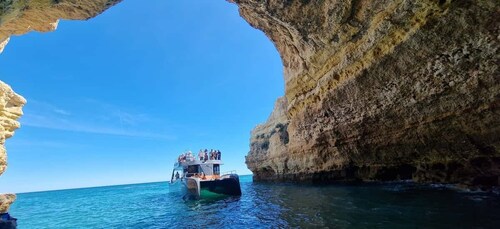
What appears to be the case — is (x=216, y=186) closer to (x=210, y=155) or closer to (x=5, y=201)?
(x=210, y=155)

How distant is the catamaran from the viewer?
794 inches

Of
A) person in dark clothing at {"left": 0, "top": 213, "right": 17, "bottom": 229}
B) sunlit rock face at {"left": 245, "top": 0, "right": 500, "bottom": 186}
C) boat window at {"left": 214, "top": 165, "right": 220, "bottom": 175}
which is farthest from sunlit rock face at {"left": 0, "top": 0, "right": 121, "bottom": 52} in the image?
boat window at {"left": 214, "top": 165, "right": 220, "bottom": 175}

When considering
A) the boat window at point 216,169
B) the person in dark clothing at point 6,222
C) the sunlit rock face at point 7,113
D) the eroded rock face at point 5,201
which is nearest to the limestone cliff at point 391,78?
the person in dark clothing at point 6,222

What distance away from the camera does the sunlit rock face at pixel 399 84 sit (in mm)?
12047

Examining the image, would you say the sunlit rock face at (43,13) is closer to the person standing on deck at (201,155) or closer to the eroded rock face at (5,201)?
the eroded rock face at (5,201)

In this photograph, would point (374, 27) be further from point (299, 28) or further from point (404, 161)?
point (404, 161)

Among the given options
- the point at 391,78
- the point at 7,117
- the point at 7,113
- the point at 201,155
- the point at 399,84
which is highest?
the point at 391,78

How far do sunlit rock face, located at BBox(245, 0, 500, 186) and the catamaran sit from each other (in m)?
8.08

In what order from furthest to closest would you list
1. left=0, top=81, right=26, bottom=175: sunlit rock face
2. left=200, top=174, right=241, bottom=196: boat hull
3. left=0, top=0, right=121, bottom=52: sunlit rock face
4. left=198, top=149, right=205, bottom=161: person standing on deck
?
left=198, top=149, right=205, bottom=161: person standing on deck < left=200, top=174, right=241, bottom=196: boat hull < left=0, top=81, right=26, bottom=175: sunlit rock face < left=0, top=0, right=121, bottom=52: sunlit rock face

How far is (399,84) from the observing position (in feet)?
49.6

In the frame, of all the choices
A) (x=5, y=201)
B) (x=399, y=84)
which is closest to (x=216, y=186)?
(x=5, y=201)

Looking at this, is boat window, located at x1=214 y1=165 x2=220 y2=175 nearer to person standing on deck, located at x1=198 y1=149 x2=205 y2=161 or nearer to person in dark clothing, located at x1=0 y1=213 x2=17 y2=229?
person standing on deck, located at x1=198 y1=149 x2=205 y2=161

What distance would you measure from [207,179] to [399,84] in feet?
46.7

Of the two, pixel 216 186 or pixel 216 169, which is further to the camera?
pixel 216 169
